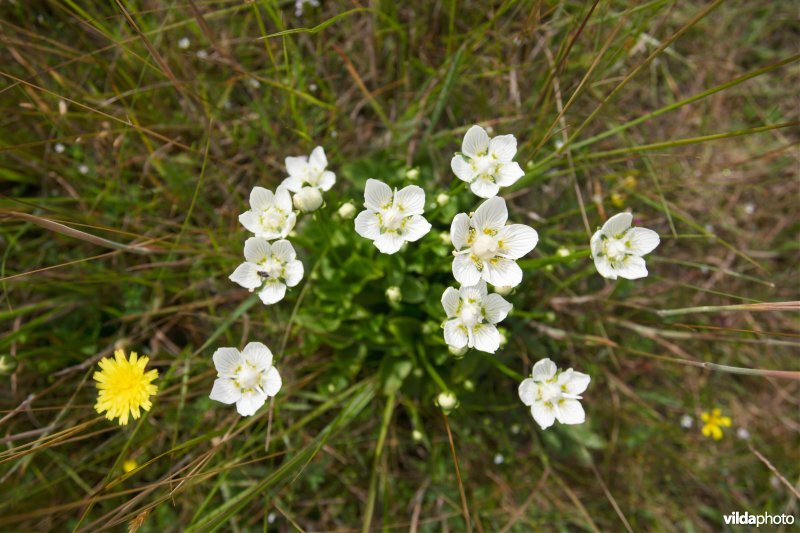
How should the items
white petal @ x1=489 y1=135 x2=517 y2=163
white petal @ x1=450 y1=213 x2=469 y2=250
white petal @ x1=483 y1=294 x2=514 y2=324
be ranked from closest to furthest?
1. white petal @ x1=450 y1=213 x2=469 y2=250
2. white petal @ x1=483 y1=294 x2=514 y2=324
3. white petal @ x1=489 y1=135 x2=517 y2=163

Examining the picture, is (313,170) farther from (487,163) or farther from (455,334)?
(455,334)

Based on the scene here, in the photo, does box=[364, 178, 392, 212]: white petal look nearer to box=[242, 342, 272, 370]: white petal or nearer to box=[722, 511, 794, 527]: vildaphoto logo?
box=[242, 342, 272, 370]: white petal

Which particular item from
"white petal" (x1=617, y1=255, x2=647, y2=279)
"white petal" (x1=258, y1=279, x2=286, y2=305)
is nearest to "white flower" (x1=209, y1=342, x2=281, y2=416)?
"white petal" (x1=258, y1=279, x2=286, y2=305)

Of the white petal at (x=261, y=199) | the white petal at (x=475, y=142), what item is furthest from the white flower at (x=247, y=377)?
the white petal at (x=475, y=142)

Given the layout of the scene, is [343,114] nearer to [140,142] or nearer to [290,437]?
[140,142]

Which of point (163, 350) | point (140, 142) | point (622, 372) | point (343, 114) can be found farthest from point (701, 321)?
point (140, 142)
